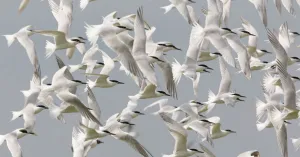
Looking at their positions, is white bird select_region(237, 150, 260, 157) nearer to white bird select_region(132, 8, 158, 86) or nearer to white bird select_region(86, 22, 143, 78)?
white bird select_region(132, 8, 158, 86)

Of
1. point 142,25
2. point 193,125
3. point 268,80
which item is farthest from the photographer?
point 268,80

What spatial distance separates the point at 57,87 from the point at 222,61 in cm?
427

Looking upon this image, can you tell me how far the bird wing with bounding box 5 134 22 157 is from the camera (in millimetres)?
26016

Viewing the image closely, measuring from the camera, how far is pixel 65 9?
1105 inches

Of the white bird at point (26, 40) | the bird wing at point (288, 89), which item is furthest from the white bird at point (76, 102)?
the bird wing at point (288, 89)

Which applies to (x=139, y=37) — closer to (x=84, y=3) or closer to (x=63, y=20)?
(x=84, y=3)

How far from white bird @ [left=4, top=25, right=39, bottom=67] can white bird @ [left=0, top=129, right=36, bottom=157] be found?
1482 millimetres

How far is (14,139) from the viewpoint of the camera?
2650 cm

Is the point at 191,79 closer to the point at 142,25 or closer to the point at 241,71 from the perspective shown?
the point at 241,71

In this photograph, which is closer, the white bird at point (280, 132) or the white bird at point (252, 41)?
the white bird at point (280, 132)

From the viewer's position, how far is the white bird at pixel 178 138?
2586 cm

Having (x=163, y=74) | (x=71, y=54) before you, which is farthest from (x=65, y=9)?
(x=163, y=74)

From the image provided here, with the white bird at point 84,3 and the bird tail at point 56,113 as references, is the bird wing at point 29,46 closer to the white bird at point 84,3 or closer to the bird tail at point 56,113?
the bird tail at point 56,113

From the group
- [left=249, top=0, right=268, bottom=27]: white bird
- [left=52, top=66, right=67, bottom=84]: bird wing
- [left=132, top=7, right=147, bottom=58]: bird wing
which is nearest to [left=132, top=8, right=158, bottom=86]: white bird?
[left=132, top=7, right=147, bottom=58]: bird wing
